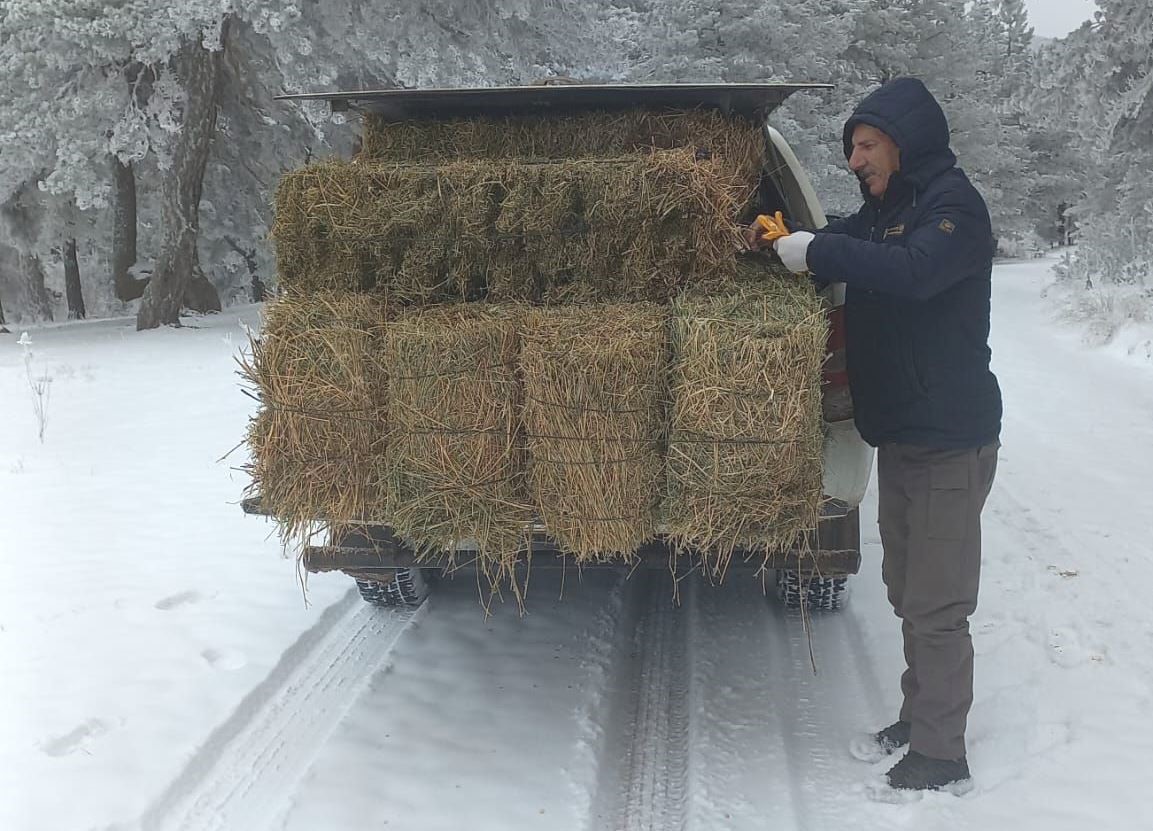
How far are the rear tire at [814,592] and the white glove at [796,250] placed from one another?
5.62ft

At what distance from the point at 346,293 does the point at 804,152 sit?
50.7 feet

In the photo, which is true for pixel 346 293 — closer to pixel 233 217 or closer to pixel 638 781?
pixel 638 781

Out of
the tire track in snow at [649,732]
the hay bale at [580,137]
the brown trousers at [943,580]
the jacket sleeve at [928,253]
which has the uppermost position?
the hay bale at [580,137]

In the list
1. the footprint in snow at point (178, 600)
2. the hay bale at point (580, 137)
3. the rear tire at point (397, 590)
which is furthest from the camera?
the footprint in snow at point (178, 600)

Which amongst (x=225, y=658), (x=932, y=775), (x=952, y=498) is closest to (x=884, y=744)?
(x=932, y=775)

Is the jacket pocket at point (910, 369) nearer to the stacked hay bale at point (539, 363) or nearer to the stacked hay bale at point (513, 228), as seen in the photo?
the stacked hay bale at point (539, 363)

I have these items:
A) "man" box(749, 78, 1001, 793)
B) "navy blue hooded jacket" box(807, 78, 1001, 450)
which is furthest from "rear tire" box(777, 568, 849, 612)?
"navy blue hooded jacket" box(807, 78, 1001, 450)

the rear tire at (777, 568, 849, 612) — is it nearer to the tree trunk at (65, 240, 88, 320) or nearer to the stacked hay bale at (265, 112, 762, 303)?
the stacked hay bale at (265, 112, 762, 303)

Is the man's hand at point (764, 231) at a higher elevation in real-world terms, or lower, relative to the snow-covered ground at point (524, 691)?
higher

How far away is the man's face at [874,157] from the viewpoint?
9.55 ft

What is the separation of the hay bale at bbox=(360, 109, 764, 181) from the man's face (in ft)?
3.42

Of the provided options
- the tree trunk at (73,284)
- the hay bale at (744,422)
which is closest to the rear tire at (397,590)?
the hay bale at (744,422)

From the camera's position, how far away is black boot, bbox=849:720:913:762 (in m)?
3.16

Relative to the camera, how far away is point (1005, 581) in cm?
453
